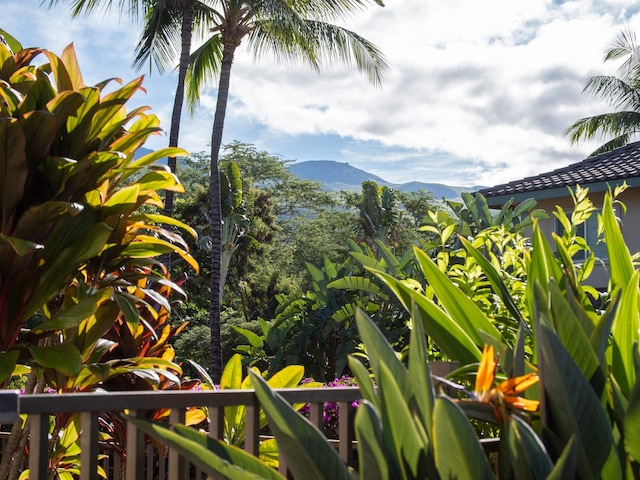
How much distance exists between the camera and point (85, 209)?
256 cm

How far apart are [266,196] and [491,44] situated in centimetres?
1077

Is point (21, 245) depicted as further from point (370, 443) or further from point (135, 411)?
point (370, 443)

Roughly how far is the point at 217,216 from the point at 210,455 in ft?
49.4

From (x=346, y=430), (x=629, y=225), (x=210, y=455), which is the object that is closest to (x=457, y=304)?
(x=346, y=430)

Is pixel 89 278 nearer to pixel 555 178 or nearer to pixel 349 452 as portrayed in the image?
pixel 349 452

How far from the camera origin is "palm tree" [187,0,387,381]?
1538 cm

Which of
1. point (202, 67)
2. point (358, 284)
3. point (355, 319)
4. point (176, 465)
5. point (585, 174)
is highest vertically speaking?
point (202, 67)

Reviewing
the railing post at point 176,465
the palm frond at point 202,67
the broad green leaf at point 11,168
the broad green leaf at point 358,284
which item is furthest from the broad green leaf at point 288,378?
the palm frond at point 202,67

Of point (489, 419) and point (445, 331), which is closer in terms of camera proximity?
point (489, 419)

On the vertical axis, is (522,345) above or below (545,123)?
below

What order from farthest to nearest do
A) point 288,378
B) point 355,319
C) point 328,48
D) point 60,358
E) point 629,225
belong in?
point 328,48 → point 629,225 → point 355,319 → point 288,378 → point 60,358

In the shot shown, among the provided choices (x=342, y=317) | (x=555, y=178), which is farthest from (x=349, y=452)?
(x=555, y=178)

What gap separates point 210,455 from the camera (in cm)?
117

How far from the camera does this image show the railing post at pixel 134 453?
182cm
